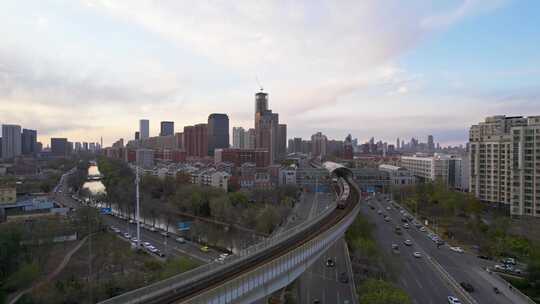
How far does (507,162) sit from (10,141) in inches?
3246

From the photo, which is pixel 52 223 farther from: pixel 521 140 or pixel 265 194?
pixel 521 140

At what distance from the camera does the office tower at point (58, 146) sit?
87.6m

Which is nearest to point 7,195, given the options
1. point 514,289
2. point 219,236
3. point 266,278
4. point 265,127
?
point 219,236

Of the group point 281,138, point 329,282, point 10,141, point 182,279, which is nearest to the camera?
point 182,279

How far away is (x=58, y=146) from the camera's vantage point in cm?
8825

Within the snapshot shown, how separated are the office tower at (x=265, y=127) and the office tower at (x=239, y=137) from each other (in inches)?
245

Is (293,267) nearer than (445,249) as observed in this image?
Yes

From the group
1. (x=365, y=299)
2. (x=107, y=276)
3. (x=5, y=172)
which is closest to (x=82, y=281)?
(x=107, y=276)

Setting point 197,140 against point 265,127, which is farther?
point 197,140

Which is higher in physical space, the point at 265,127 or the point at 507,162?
the point at 265,127

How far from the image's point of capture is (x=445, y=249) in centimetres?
1480

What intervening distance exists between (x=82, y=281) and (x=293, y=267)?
731 cm

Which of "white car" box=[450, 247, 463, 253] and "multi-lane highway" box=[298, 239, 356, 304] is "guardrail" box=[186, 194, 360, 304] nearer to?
"multi-lane highway" box=[298, 239, 356, 304]

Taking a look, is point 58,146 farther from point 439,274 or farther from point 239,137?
point 439,274
